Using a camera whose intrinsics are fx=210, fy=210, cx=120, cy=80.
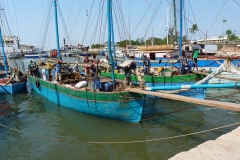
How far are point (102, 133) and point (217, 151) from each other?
20.2ft

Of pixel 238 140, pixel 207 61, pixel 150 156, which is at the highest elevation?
pixel 207 61

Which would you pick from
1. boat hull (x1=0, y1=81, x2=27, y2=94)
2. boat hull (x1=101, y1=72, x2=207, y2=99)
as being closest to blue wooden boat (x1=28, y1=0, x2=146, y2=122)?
boat hull (x1=101, y1=72, x2=207, y2=99)

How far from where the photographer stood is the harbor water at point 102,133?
808cm

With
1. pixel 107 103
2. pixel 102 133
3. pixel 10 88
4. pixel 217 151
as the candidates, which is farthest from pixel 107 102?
pixel 10 88

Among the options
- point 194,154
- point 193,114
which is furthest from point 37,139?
point 193,114

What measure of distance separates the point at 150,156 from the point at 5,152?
18.9 feet

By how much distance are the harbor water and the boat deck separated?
217 centimetres

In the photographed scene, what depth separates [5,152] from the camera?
27.6ft

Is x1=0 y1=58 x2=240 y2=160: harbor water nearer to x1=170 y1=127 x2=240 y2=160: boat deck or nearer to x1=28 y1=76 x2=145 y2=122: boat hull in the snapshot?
x1=28 y1=76 x2=145 y2=122: boat hull

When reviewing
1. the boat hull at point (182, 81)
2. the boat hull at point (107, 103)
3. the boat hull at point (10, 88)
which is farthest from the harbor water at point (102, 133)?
the boat hull at point (10, 88)

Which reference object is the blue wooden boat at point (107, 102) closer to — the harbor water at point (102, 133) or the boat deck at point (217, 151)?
the harbor water at point (102, 133)

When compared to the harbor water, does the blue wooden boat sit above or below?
above

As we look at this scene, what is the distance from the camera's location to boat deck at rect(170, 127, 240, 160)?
400 cm

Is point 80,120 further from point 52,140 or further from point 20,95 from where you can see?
point 20,95
